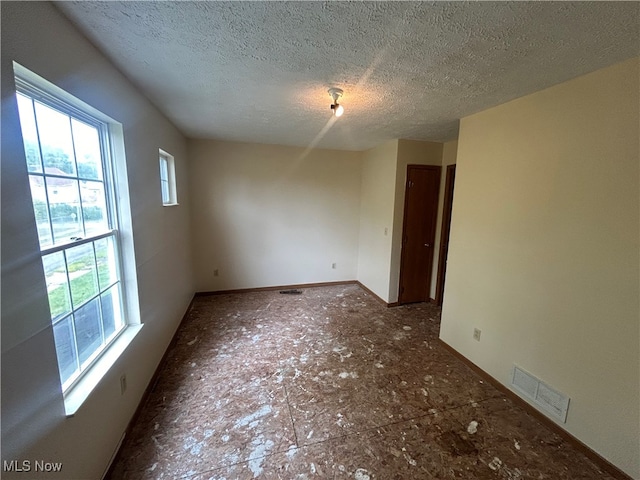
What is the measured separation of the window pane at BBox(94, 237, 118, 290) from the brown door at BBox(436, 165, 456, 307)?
3.54m

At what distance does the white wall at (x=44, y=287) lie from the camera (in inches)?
34.1

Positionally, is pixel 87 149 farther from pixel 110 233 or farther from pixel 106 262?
pixel 106 262

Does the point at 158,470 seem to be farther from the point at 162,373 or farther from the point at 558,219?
the point at 558,219

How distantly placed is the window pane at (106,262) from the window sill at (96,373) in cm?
39

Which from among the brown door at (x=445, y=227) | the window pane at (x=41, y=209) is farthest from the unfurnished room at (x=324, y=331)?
the brown door at (x=445, y=227)

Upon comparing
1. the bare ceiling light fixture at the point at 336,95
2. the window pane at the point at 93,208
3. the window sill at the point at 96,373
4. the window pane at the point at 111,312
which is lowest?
the window sill at the point at 96,373

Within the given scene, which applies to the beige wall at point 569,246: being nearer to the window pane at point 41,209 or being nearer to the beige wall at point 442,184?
the beige wall at point 442,184

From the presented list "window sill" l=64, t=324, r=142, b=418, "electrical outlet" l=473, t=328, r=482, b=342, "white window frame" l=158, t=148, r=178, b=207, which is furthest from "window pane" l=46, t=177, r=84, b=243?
"electrical outlet" l=473, t=328, r=482, b=342

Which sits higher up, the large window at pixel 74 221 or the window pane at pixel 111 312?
the large window at pixel 74 221

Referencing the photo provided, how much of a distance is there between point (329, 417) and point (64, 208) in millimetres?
2049

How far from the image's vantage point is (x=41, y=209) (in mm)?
1100

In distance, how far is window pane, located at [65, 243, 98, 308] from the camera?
51.5 inches

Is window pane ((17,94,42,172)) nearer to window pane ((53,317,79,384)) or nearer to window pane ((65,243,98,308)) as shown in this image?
window pane ((65,243,98,308))

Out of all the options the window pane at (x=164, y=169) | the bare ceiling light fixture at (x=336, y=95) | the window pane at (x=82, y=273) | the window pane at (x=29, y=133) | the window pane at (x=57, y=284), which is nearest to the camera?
the window pane at (x=29, y=133)
